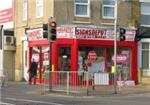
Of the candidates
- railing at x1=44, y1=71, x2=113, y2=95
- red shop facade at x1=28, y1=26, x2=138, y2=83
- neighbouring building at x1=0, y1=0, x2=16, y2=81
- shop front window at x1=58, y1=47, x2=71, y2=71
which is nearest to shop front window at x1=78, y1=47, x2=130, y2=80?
red shop facade at x1=28, y1=26, x2=138, y2=83

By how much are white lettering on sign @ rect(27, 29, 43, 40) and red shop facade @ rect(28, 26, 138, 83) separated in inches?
3.9

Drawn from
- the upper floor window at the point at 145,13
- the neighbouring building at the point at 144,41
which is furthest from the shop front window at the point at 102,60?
the upper floor window at the point at 145,13

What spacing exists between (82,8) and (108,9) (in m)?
2.15

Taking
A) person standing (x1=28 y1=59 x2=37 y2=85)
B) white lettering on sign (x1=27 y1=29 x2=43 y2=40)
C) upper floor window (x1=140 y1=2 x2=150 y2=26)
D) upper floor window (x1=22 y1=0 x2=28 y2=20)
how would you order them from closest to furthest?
person standing (x1=28 y1=59 x2=37 y2=85)
white lettering on sign (x1=27 y1=29 x2=43 y2=40)
upper floor window (x1=140 y1=2 x2=150 y2=26)
upper floor window (x1=22 y1=0 x2=28 y2=20)

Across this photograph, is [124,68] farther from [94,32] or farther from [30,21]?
[30,21]

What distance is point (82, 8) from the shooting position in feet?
128

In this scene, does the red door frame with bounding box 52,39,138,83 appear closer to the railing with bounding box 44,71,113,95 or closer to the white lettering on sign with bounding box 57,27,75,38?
the white lettering on sign with bounding box 57,27,75,38

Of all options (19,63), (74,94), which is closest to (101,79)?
(74,94)

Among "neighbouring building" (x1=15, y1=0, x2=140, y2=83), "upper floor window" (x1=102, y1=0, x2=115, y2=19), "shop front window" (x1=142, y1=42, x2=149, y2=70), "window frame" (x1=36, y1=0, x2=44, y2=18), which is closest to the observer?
"neighbouring building" (x1=15, y1=0, x2=140, y2=83)

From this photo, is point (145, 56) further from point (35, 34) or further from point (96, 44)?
point (35, 34)

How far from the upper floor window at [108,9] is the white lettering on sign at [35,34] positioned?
4.74 meters

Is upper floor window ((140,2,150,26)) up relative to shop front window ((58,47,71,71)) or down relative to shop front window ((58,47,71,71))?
up

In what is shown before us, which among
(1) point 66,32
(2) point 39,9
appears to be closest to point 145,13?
(1) point 66,32

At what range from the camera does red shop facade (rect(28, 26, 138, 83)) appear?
37.3 metres
